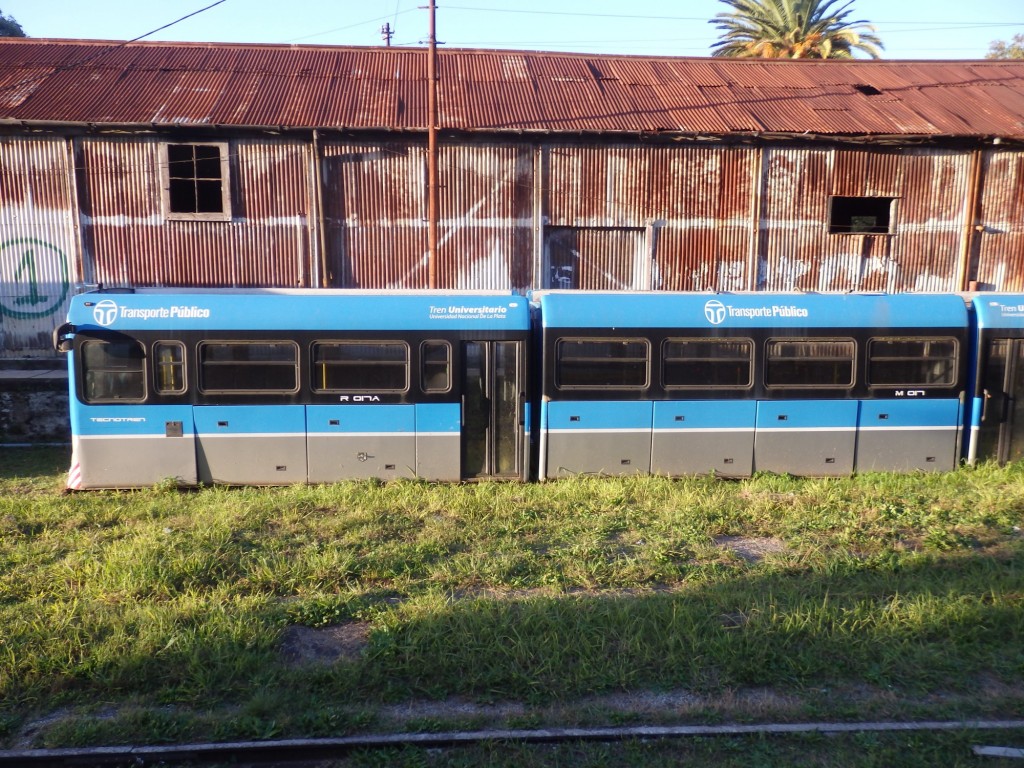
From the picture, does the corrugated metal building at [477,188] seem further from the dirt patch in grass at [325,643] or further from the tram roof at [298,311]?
the dirt patch in grass at [325,643]

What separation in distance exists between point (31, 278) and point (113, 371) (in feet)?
33.2

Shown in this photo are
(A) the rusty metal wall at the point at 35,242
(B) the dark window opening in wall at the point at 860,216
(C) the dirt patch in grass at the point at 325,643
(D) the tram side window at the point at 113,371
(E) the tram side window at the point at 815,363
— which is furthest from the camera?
(B) the dark window opening in wall at the point at 860,216

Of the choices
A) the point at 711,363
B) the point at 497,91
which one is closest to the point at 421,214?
the point at 497,91

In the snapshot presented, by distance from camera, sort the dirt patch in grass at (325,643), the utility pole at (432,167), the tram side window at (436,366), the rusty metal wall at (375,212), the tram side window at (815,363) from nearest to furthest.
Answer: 1. the dirt patch in grass at (325,643)
2. the tram side window at (436,366)
3. the tram side window at (815,363)
4. the utility pole at (432,167)
5. the rusty metal wall at (375,212)

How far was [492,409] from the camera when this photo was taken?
11.3 m

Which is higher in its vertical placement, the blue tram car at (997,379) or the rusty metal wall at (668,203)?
the rusty metal wall at (668,203)

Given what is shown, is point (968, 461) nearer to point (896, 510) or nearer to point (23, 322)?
point (896, 510)

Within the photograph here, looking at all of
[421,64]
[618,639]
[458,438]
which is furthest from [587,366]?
[421,64]

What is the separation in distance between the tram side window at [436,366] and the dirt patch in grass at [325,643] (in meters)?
5.06

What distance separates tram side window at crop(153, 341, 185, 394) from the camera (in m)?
10.7

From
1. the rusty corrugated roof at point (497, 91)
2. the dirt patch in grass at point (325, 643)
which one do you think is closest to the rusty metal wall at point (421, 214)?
the rusty corrugated roof at point (497, 91)

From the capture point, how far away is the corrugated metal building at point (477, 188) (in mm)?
18297

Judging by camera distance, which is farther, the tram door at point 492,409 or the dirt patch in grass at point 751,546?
the tram door at point 492,409

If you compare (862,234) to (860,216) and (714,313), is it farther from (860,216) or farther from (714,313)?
(714,313)
